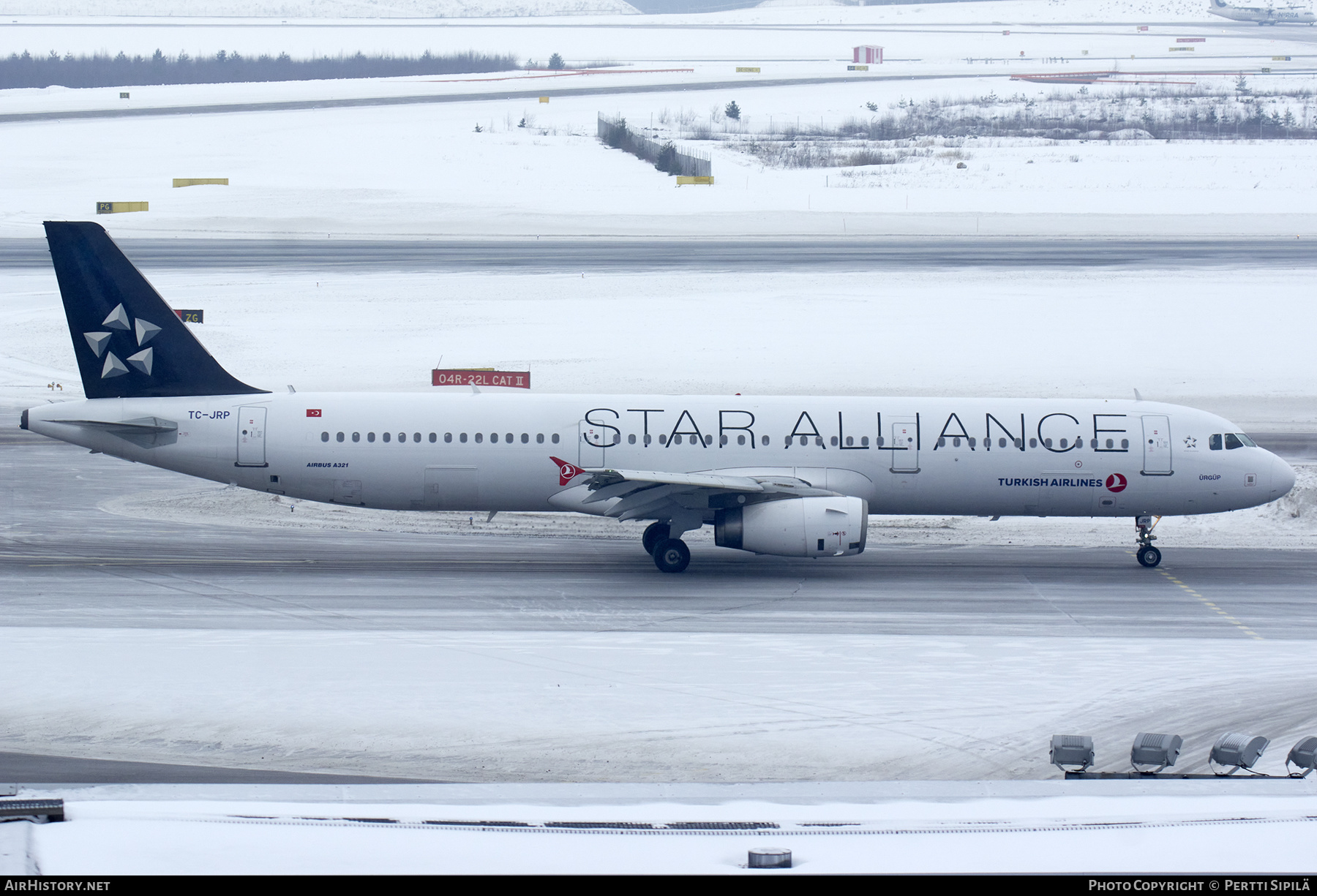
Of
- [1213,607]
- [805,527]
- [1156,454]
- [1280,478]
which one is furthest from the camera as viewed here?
[1280,478]

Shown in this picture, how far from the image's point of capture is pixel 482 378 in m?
42.3

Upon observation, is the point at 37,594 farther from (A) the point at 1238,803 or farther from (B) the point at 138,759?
(A) the point at 1238,803

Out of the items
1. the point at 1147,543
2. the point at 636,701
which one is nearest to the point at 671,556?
the point at 636,701

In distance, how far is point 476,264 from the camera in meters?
62.1

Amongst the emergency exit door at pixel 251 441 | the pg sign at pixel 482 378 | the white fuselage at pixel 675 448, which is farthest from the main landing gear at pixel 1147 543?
the emergency exit door at pixel 251 441

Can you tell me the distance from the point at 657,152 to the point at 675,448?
210 ft

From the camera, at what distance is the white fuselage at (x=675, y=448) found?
29344 millimetres

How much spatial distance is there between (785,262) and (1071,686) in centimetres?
4193

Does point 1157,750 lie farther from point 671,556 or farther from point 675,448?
point 675,448

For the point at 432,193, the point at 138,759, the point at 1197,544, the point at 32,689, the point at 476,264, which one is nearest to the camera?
the point at 138,759

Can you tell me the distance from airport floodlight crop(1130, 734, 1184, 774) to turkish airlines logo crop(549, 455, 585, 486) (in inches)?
693

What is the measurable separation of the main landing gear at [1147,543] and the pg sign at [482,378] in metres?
19.6

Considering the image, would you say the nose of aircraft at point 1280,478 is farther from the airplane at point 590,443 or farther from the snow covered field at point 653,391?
the snow covered field at point 653,391

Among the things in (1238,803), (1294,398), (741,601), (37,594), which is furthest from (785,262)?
(1238,803)
